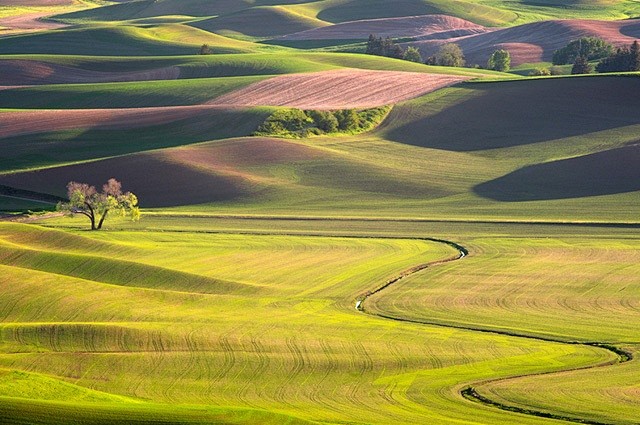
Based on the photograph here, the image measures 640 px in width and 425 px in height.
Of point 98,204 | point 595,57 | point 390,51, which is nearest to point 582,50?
point 595,57

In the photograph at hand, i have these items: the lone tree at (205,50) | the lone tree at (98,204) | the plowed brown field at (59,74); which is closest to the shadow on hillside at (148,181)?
the lone tree at (98,204)

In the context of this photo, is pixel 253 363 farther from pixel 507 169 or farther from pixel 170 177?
pixel 507 169

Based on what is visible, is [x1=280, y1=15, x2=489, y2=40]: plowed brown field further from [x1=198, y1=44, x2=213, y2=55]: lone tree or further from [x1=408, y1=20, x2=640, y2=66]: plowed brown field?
[x1=198, y1=44, x2=213, y2=55]: lone tree

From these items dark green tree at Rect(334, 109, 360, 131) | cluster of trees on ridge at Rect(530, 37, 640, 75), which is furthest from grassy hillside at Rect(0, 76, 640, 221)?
cluster of trees on ridge at Rect(530, 37, 640, 75)

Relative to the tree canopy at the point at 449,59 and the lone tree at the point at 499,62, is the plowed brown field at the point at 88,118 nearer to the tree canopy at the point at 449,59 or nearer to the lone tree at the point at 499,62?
the tree canopy at the point at 449,59

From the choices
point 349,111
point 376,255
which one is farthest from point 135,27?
point 376,255

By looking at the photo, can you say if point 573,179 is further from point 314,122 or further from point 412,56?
point 412,56
